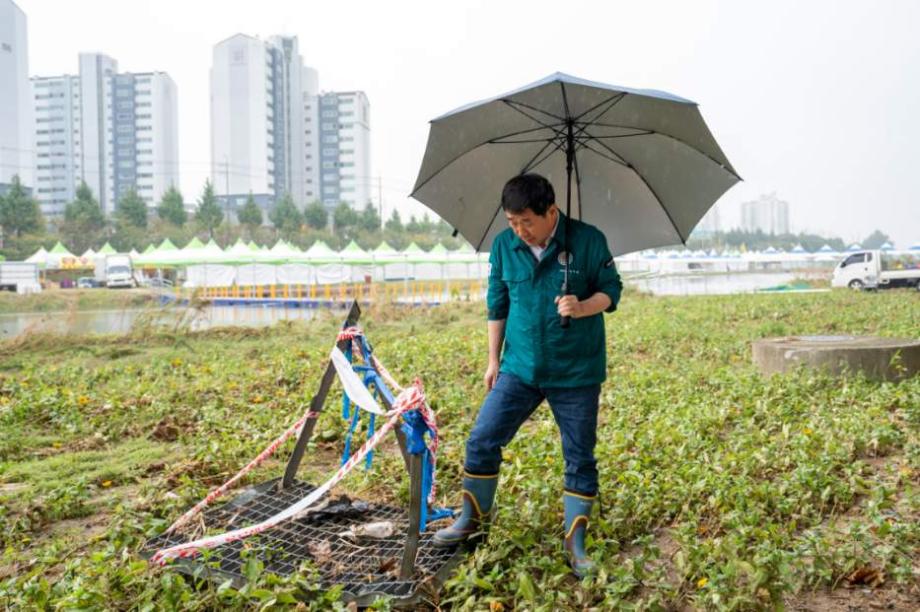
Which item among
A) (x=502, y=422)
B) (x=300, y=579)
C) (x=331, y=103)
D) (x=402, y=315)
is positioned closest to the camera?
(x=300, y=579)

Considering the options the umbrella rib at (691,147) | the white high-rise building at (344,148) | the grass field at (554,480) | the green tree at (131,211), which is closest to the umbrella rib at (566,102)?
the umbrella rib at (691,147)

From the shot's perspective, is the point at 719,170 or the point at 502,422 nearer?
the point at 502,422

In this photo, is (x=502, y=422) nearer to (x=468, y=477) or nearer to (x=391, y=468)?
(x=468, y=477)

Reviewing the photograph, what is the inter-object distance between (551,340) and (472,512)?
33.5 inches

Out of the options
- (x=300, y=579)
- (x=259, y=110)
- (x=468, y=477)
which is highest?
Result: (x=259, y=110)

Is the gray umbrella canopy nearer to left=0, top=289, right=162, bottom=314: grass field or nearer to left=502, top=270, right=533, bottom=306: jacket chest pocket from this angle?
left=502, top=270, right=533, bottom=306: jacket chest pocket

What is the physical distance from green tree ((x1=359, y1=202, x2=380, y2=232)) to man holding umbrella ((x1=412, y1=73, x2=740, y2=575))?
73.9m

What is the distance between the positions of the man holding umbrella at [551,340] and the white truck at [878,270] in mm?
29445

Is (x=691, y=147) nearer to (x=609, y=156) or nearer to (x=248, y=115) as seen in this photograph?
(x=609, y=156)

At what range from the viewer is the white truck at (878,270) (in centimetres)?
2911

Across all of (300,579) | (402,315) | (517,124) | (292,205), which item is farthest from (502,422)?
(292,205)

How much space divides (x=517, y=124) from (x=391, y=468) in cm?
239

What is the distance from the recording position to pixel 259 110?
86.9 metres

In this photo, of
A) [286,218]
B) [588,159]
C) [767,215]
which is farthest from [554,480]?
[767,215]
